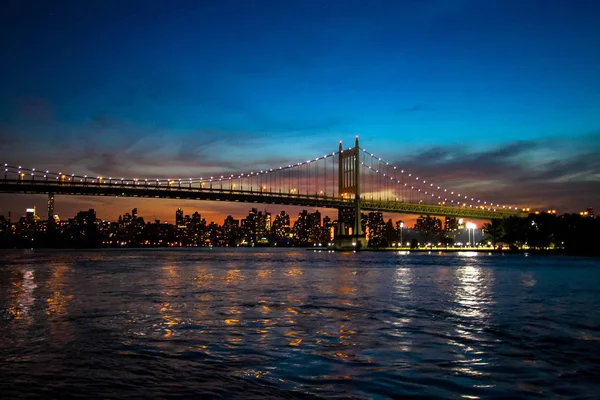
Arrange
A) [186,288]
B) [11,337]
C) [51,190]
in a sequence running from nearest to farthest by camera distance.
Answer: [11,337] → [186,288] → [51,190]

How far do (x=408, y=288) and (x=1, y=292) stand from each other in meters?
15.2

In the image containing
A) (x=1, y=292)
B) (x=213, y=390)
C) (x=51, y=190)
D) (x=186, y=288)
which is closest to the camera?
(x=213, y=390)

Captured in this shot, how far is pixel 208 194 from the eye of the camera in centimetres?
7806

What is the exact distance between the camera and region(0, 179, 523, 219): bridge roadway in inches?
2832

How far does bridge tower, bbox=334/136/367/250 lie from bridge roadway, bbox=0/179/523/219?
79.9 inches

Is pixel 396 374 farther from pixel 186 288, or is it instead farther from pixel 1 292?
pixel 1 292

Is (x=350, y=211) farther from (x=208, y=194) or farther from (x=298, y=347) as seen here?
(x=298, y=347)

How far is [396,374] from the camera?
706 centimetres

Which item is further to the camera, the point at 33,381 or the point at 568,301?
the point at 568,301

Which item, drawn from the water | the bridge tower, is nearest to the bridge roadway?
the bridge tower

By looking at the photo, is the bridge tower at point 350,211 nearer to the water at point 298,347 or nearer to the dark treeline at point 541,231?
the dark treeline at point 541,231

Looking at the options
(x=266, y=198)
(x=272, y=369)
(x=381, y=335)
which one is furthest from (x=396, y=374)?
(x=266, y=198)

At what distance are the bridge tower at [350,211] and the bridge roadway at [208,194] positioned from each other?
203 cm

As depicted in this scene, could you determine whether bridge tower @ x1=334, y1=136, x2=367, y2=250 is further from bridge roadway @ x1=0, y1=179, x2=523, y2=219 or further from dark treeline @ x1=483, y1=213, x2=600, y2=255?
dark treeline @ x1=483, y1=213, x2=600, y2=255
